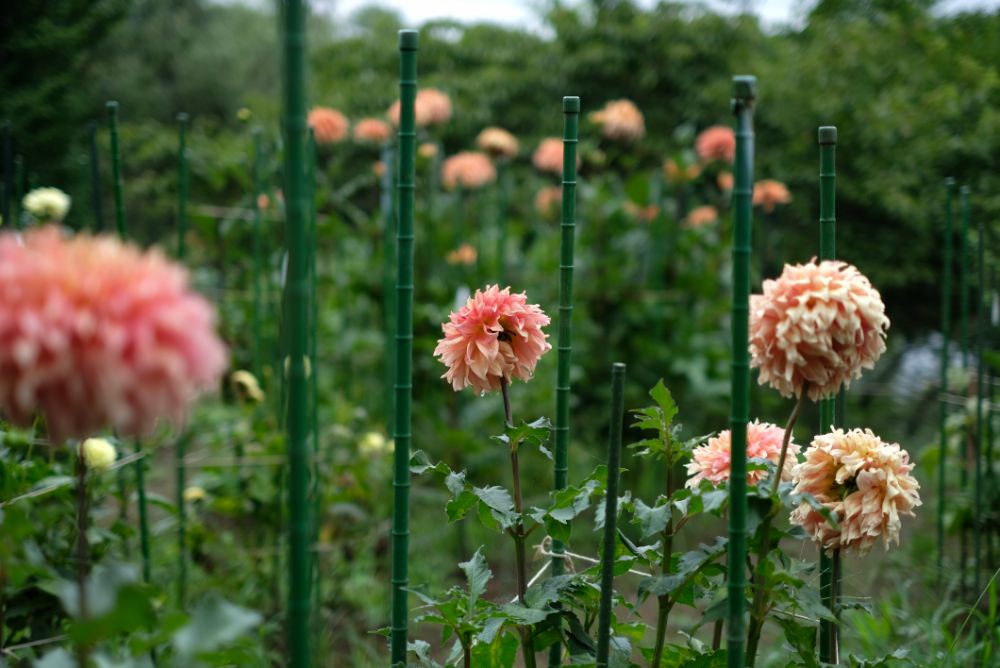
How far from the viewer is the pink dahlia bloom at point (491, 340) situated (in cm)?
92

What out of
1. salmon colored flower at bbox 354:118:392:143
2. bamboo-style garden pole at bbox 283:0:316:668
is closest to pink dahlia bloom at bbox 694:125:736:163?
salmon colored flower at bbox 354:118:392:143

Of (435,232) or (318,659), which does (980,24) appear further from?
(318,659)

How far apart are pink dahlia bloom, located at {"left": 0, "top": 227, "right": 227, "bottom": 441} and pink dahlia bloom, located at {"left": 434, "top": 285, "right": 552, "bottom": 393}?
0.43 metres

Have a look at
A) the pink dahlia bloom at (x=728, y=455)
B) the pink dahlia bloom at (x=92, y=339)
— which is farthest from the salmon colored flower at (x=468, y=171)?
the pink dahlia bloom at (x=92, y=339)

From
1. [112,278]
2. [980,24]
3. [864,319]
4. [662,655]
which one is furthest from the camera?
[980,24]

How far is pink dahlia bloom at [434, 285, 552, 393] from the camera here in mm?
917

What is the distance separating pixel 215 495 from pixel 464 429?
2.90 feet

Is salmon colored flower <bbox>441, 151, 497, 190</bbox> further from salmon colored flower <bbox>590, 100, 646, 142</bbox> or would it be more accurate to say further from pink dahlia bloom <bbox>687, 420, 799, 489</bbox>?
pink dahlia bloom <bbox>687, 420, 799, 489</bbox>

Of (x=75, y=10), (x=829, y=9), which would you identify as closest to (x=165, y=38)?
(x=75, y=10)

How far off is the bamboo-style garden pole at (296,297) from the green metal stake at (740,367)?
0.34m

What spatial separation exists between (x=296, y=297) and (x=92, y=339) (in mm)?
166

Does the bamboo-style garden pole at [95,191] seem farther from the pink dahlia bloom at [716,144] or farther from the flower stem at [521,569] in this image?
the pink dahlia bloom at [716,144]

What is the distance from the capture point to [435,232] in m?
3.39

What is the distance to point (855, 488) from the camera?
2.86 ft
